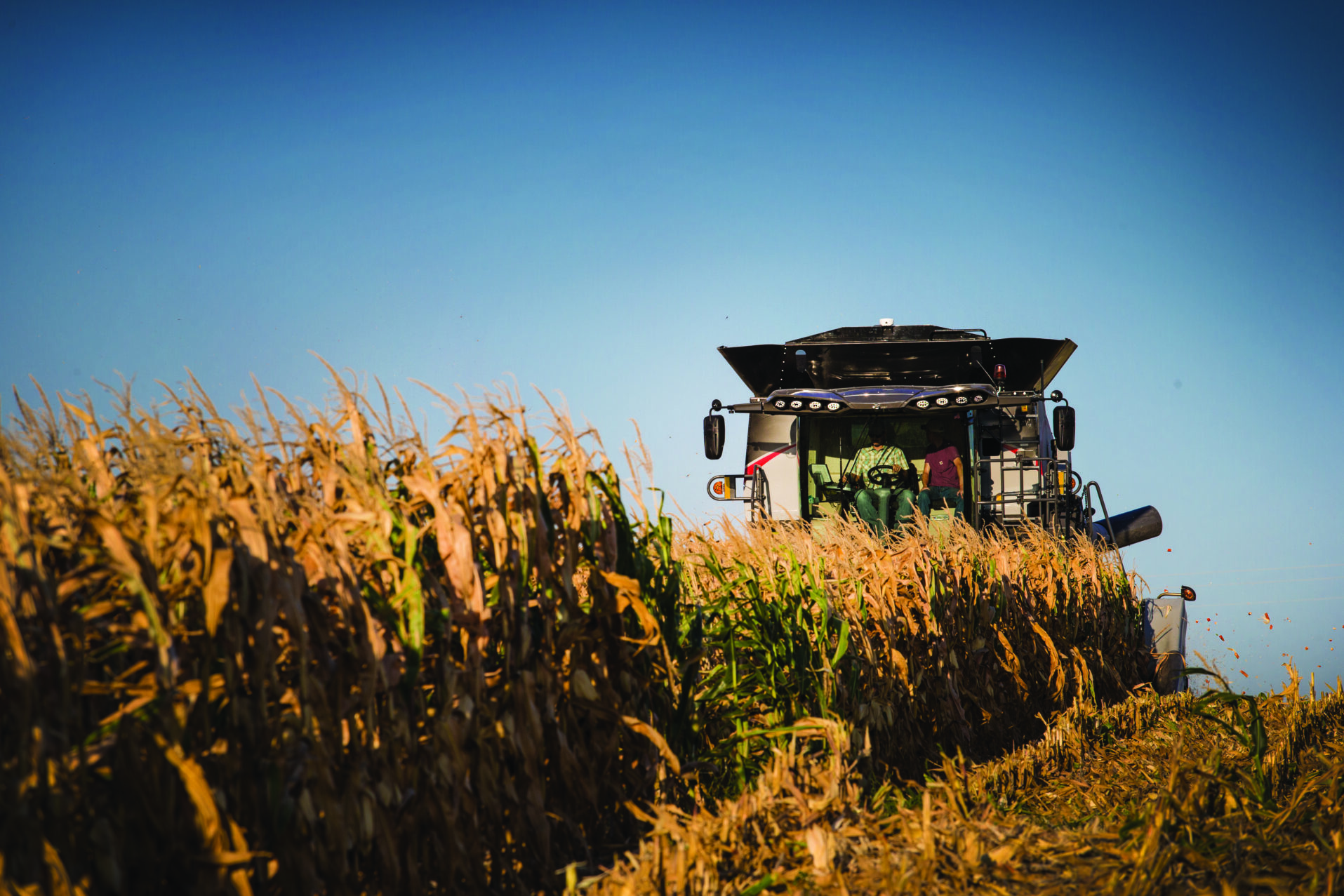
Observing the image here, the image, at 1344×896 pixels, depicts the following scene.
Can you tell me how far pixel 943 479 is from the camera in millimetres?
9047

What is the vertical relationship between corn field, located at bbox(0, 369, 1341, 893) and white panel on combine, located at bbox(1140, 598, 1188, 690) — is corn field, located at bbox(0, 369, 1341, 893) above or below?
above

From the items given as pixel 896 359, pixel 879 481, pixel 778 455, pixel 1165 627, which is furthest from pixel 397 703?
pixel 896 359

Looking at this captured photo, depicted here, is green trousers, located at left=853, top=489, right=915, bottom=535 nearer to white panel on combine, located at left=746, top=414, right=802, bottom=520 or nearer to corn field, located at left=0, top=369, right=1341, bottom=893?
white panel on combine, located at left=746, top=414, right=802, bottom=520

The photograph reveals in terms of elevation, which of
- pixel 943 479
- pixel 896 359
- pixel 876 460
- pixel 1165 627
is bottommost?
pixel 1165 627

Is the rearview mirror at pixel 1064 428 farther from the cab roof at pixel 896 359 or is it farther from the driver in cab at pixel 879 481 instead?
the driver in cab at pixel 879 481

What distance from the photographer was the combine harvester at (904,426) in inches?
344

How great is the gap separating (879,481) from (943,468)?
2.24ft

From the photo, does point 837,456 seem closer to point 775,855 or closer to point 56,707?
point 775,855

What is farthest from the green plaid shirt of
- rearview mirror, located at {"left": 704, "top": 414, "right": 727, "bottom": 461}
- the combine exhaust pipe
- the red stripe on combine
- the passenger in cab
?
the combine exhaust pipe

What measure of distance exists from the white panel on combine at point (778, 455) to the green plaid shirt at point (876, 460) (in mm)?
735

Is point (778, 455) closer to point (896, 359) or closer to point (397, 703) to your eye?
point (896, 359)

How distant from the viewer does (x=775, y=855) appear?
2.51 meters

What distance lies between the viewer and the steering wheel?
30.1 ft

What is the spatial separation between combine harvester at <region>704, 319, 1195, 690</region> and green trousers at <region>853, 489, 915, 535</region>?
2 centimetres
